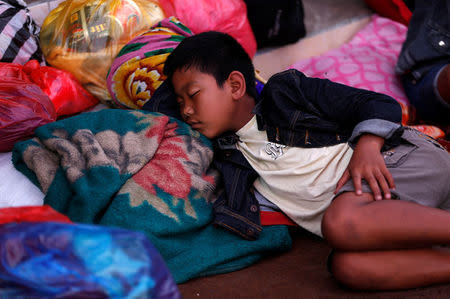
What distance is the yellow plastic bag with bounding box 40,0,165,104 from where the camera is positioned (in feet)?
5.27

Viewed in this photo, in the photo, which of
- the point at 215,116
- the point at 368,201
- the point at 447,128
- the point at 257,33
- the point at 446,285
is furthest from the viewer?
the point at 257,33

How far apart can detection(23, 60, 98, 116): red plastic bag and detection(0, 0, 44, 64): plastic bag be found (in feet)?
0.25

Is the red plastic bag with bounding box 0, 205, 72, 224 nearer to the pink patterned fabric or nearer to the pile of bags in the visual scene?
the pile of bags

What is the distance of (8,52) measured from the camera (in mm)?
1508

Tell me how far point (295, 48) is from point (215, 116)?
3.77 ft

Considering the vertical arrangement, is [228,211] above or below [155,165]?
below

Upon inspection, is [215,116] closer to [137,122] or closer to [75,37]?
[137,122]

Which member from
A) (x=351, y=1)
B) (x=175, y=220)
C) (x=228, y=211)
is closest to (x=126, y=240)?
(x=175, y=220)

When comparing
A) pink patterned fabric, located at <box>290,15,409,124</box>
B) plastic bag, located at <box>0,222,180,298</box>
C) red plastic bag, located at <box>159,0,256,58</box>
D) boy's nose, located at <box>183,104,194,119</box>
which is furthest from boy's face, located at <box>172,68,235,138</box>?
Result: pink patterned fabric, located at <box>290,15,409,124</box>

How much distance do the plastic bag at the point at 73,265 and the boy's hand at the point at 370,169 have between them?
636 millimetres

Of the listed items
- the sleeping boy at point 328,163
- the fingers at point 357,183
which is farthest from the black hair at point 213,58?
the fingers at point 357,183

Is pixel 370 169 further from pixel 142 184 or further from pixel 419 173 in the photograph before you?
pixel 142 184

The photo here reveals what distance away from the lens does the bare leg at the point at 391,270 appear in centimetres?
90

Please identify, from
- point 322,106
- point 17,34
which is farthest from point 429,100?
point 17,34
